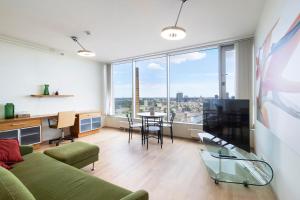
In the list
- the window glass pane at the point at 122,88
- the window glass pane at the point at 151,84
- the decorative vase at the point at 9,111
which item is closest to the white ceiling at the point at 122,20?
the window glass pane at the point at 151,84

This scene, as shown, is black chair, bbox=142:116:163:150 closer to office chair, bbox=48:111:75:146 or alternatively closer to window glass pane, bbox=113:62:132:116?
window glass pane, bbox=113:62:132:116

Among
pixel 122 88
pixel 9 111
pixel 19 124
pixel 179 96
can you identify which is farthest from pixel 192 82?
pixel 9 111

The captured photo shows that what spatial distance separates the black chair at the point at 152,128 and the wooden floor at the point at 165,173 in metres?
0.34

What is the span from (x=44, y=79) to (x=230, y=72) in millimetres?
5386

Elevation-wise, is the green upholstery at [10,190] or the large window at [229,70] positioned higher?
the large window at [229,70]

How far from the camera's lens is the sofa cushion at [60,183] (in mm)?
1415

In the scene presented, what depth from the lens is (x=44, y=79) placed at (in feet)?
15.4

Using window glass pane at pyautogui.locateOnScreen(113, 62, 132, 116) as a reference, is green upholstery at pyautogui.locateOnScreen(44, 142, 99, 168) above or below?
below

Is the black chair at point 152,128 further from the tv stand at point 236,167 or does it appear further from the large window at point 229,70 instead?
the large window at point 229,70

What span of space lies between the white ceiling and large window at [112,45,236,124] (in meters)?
0.68

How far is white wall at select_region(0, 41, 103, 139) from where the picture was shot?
396 centimetres

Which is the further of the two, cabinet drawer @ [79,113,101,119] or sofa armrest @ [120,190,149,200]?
cabinet drawer @ [79,113,101,119]

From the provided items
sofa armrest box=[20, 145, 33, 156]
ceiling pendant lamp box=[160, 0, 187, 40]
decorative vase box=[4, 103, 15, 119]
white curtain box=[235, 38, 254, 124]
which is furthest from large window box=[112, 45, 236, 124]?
decorative vase box=[4, 103, 15, 119]

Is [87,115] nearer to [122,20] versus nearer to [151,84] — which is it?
[151,84]
